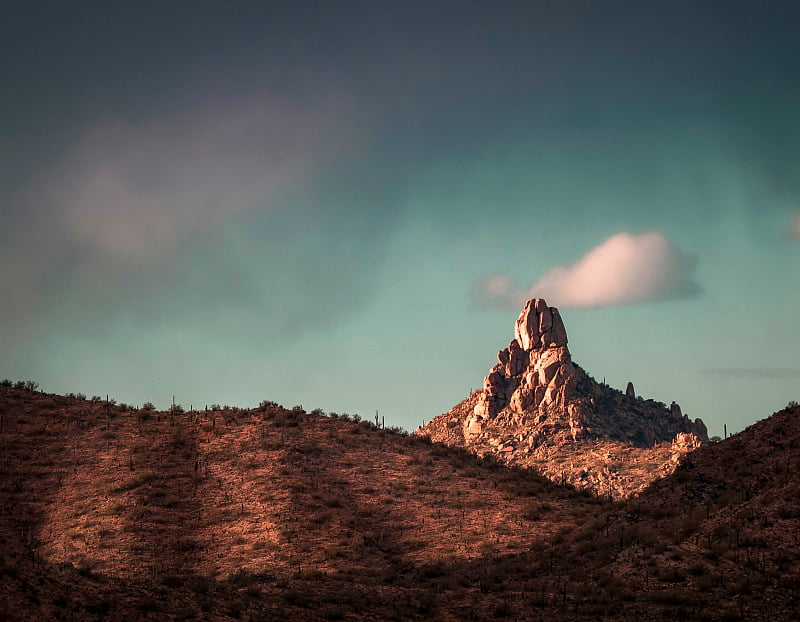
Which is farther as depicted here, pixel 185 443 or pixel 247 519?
pixel 185 443

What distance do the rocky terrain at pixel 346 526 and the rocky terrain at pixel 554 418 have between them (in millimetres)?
85989

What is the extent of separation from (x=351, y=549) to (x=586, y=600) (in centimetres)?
1601

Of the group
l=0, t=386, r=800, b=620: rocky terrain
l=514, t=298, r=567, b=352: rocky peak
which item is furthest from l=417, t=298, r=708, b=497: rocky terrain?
l=0, t=386, r=800, b=620: rocky terrain

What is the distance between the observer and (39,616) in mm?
23453

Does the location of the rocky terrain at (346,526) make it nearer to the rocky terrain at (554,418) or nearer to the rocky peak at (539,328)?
the rocky terrain at (554,418)

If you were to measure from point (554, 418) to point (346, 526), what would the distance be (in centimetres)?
12955

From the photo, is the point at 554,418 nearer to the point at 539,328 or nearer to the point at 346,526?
the point at 539,328

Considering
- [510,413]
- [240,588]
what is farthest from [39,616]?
[510,413]

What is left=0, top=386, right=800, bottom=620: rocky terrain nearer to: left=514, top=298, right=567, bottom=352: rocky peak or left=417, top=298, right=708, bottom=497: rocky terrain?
left=417, top=298, right=708, bottom=497: rocky terrain

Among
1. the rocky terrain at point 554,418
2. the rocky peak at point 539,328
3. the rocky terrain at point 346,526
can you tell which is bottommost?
the rocky terrain at point 346,526

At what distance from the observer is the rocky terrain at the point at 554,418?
149 meters

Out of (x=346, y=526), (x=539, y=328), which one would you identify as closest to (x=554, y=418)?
(x=539, y=328)

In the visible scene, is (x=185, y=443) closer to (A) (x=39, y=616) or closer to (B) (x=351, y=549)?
(B) (x=351, y=549)

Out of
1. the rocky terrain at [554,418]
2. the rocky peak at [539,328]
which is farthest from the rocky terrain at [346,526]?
the rocky peak at [539,328]
